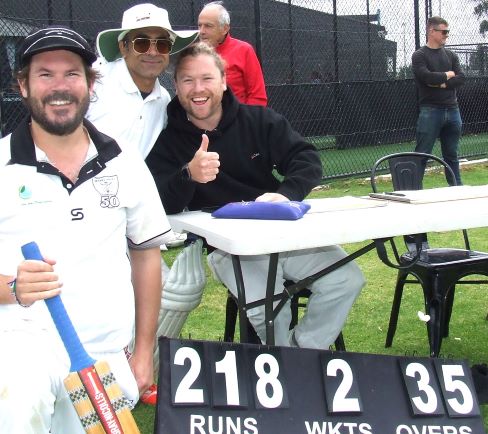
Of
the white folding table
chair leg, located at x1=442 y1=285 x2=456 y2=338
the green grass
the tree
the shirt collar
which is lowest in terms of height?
the green grass

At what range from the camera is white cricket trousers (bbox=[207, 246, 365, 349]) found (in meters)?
2.81

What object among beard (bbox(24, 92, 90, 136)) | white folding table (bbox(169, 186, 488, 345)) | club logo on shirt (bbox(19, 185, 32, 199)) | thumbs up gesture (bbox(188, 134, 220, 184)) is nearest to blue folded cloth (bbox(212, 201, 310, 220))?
white folding table (bbox(169, 186, 488, 345))

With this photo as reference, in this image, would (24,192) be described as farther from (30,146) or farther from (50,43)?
(50,43)

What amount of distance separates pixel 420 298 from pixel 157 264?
2.57 m

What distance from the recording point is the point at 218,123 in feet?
10.0

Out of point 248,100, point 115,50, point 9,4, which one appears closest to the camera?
point 115,50

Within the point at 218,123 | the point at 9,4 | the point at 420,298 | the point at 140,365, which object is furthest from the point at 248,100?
the point at 9,4

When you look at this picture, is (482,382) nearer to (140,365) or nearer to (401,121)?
(140,365)

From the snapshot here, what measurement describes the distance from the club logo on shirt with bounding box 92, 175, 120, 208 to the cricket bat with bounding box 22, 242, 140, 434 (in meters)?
0.39

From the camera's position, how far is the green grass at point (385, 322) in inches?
143

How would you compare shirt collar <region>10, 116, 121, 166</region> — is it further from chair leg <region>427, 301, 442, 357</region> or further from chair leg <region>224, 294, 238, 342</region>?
chair leg <region>427, 301, 442, 357</region>

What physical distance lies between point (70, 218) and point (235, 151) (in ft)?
3.61

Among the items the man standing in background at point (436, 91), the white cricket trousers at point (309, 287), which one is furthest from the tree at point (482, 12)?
the white cricket trousers at point (309, 287)

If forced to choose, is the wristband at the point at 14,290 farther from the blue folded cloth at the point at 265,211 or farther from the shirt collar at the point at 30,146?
the blue folded cloth at the point at 265,211
